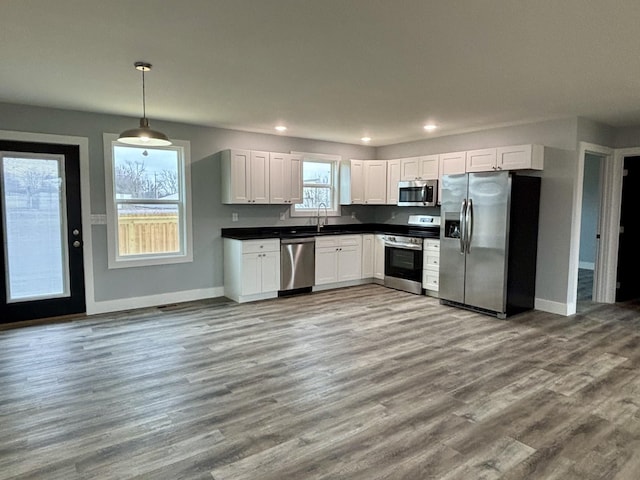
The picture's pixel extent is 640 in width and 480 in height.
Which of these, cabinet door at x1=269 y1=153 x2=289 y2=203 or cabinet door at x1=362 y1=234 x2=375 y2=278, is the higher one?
cabinet door at x1=269 y1=153 x2=289 y2=203

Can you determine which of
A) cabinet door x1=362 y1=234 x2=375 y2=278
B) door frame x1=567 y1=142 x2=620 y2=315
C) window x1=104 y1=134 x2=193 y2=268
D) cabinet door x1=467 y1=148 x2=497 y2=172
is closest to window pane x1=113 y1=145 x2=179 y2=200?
window x1=104 y1=134 x2=193 y2=268

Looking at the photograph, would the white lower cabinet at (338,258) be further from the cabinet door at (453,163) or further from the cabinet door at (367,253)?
the cabinet door at (453,163)

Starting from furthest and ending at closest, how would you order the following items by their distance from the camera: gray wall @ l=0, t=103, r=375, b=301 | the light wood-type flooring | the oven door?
the oven door < gray wall @ l=0, t=103, r=375, b=301 < the light wood-type flooring

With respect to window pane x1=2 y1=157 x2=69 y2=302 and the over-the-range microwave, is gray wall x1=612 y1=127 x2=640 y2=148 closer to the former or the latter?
the over-the-range microwave

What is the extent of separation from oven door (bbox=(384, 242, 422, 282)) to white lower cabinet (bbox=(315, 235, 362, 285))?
479 millimetres

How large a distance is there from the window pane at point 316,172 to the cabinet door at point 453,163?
2045 mm

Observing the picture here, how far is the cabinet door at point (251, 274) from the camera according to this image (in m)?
5.79

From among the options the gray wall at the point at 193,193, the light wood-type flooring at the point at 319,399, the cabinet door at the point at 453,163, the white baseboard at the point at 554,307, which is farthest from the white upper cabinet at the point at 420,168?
the light wood-type flooring at the point at 319,399

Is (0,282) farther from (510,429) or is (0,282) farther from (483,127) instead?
(483,127)

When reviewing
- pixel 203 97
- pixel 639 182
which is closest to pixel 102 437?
pixel 203 97

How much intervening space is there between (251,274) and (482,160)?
359cm

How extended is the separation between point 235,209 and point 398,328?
3.09 metres

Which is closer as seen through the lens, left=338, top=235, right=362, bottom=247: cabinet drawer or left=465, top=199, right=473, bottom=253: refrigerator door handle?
left=465, top=199, right=473, bottom=253: refrigerator door handle

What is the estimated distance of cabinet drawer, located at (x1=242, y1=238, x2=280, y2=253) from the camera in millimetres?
5773
